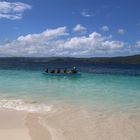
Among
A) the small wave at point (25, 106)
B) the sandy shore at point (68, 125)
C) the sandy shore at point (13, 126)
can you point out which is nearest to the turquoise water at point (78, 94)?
the small wave at point (25, 106)

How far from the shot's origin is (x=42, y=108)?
38.3 ft

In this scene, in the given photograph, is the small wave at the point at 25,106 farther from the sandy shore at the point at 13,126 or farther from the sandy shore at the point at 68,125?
the sandy shore at the point at 13,126

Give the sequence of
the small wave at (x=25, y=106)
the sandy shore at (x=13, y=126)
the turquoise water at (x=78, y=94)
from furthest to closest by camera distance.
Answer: the turquoise water at (x=78, y=94)
the small wave at (x=25, y=106)
the sandy shore at (x=13, y=126)

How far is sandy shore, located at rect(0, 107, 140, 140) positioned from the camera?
763 cm

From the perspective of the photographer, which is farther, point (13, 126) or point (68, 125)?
point (68, 125)

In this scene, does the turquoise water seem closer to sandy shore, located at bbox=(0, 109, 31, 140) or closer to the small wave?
the small wave

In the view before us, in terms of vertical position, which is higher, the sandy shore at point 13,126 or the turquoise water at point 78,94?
the sandy shore at point 13,126

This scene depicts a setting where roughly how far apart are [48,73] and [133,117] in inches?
1033

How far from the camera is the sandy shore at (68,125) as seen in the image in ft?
25.0

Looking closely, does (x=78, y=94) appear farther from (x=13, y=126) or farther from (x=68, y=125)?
(x=13, y=126)

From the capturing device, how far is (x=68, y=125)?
8875 millimetres

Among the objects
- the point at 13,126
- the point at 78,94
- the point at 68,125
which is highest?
the point at 13,126

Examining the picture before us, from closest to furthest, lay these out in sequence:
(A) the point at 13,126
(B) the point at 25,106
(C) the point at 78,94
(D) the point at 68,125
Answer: (A) the point at 13,126, (D) the point at 68,125, (B) the point at 25,106, (C) the point at 78,94

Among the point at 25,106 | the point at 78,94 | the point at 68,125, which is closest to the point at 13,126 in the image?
the point at 68,125
